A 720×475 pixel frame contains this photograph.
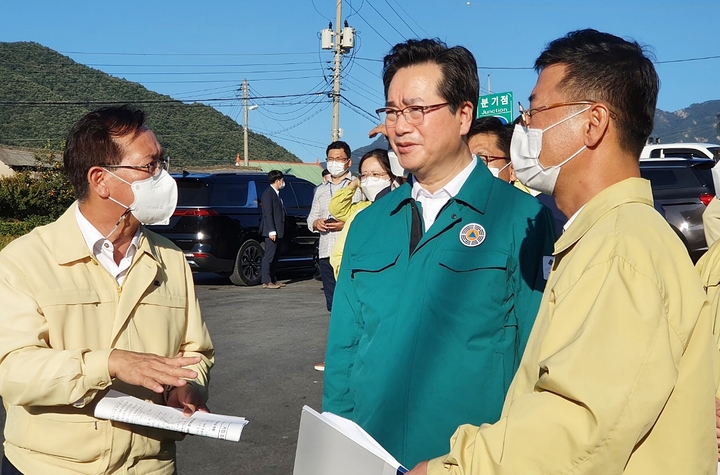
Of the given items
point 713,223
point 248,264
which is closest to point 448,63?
point 713,223

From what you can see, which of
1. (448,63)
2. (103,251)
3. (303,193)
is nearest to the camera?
(103,251)

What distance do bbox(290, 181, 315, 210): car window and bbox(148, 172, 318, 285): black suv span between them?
0.02 metres

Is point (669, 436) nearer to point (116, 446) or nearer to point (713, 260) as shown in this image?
point (713, 260)

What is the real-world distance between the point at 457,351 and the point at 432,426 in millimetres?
266

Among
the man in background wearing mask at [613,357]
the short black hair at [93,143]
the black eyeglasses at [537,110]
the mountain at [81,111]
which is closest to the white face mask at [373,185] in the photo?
the short black hair at [93,143]

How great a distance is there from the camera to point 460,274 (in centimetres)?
256

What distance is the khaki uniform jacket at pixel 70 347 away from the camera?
242 centimetres

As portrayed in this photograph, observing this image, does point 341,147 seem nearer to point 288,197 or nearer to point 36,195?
point 288,197

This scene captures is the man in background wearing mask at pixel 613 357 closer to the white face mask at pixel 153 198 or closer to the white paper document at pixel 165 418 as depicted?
the white paper document at pixel 165 418

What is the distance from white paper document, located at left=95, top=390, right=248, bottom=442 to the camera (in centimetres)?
232

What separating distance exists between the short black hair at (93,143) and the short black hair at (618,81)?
5.65 feet

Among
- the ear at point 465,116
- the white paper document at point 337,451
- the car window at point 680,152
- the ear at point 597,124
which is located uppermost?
the car window at point 680,152

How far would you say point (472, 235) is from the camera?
2.63 metres

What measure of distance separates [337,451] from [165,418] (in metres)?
0.75
